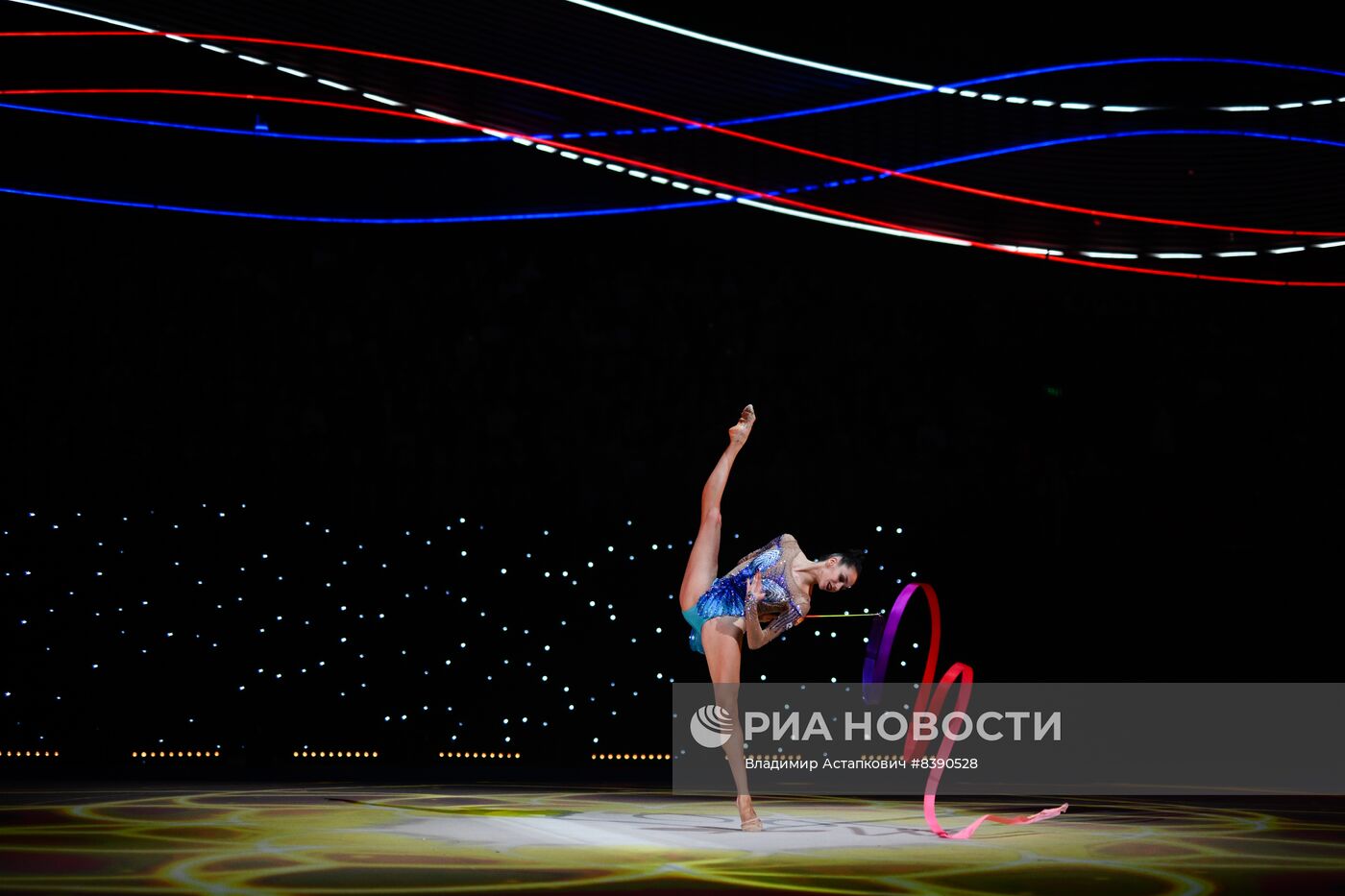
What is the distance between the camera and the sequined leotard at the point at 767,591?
6777 mm

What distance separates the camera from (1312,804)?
331 inches

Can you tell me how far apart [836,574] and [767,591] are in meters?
0.36

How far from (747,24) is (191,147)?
4064 mm

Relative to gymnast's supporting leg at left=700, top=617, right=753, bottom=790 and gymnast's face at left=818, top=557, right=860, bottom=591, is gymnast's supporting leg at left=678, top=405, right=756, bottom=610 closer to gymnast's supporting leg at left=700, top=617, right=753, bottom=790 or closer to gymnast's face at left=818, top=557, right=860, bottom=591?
gymnast's supporting leg at left=700, top=617, right=753, bottom=790

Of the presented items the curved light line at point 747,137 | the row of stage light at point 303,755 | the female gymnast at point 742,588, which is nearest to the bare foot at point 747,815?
the female gymnast at point 742,588

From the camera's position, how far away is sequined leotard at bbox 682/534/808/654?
678 cm

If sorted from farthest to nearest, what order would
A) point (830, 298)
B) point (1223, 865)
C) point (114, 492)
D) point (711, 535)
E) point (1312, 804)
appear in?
point (830, 298) → point (114, 492) → point (1312, 804) → point (711, 535) → point (1223, 865)

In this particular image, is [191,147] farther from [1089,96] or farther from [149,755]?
[1089,96]

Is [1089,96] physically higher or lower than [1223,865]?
higher

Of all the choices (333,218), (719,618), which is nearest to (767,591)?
(719,618)

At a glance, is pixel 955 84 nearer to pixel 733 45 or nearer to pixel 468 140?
pixel 733 45

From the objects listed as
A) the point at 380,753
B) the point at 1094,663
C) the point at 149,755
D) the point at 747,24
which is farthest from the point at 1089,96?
the point at 149,755

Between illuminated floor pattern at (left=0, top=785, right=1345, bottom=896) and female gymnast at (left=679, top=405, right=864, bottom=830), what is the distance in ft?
2.83

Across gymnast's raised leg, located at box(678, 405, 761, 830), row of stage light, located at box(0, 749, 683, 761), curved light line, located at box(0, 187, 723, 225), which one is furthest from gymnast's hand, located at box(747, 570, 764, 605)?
row of stage light, located at box(0, 749, 683, 761)
